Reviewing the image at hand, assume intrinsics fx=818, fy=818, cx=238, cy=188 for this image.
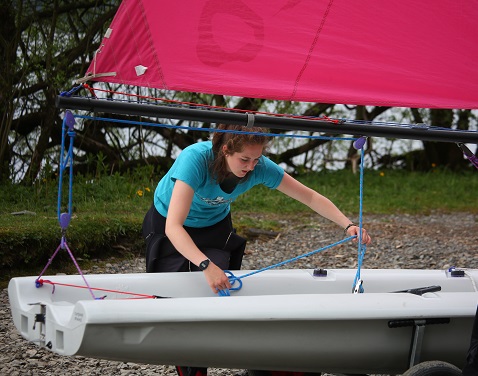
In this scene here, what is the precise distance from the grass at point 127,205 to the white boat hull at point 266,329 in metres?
1.98

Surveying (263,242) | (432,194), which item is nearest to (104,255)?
(263,242)

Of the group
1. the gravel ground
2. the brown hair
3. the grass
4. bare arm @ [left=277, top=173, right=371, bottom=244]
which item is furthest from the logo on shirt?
the grass

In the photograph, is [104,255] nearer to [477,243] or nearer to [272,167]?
[272,167]

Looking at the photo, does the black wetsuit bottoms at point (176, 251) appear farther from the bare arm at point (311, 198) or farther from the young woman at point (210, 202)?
the bare arm at point (311, 198)

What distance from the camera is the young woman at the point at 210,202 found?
2635 millimetres

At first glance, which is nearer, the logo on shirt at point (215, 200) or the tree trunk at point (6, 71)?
the logo on shirt at point (215, 200)

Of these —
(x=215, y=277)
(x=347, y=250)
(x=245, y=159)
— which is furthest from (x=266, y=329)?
(x=347, y=250)

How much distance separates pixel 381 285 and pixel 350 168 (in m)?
5.59

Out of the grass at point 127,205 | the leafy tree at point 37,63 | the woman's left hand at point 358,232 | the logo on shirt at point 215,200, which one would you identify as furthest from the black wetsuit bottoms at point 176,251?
the leafy tree at point 37,63

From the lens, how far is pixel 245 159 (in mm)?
2688

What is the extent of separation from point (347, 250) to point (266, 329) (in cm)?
335

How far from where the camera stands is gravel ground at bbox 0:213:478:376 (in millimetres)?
3441

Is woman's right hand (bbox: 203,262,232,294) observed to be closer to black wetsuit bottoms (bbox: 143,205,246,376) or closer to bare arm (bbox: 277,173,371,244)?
black wetsuit bottoms (bbox: 143,205,246,376)

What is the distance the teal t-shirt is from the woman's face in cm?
10
